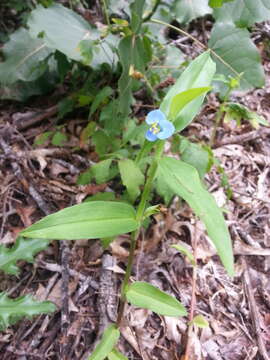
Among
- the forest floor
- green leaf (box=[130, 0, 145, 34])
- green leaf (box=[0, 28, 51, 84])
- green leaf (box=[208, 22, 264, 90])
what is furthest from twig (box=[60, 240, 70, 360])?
green leaf (box=[208, 22, 264, 90])

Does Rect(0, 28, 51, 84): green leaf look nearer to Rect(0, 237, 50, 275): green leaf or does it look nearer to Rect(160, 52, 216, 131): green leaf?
Rect(0, 237, 50, 275): green leaf

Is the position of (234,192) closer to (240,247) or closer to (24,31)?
(240,247)

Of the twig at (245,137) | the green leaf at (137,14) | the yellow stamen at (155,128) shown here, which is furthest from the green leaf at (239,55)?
the yellow stamen at (155,128)

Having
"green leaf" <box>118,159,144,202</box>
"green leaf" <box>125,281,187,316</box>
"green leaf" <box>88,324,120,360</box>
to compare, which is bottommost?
"green leaf" <box>88,324,120,360</box>

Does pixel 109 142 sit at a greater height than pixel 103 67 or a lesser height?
lesser

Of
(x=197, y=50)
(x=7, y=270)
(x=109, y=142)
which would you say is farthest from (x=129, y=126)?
(x=197, y=50)
